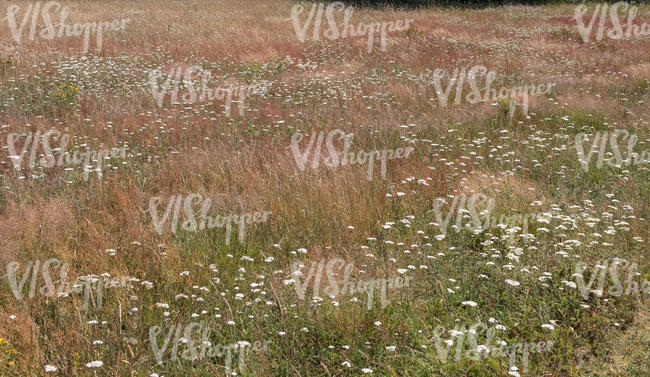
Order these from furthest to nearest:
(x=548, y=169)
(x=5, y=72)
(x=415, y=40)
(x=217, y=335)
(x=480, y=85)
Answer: (x=415, y=40) → (x=480, y=85) → (x=5, y=72) → (x=548, y=169) → (x=217, y=335)

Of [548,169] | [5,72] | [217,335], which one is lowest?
[217,335]

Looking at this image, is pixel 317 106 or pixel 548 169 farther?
pixel 317 106

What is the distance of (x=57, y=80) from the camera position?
11016mm

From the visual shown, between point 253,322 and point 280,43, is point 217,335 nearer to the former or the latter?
point 253,322

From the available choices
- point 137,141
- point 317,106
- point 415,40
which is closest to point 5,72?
point 137,141

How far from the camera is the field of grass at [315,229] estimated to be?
375 cm

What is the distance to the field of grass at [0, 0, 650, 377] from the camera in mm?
3754

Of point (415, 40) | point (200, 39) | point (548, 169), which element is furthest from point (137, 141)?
point (415, 40)

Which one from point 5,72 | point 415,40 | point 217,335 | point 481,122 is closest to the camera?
→ point 217,335

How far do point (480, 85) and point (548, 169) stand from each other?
595cm

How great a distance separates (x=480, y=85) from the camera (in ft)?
41.4

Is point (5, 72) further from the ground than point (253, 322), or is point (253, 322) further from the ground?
point (5, 72)

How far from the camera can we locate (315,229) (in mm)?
5598

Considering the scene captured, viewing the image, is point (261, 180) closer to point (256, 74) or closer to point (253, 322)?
point (253, 322)
